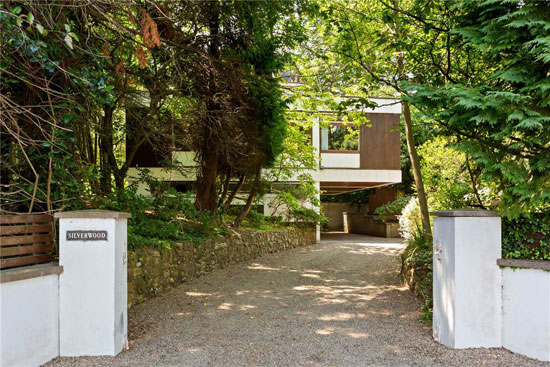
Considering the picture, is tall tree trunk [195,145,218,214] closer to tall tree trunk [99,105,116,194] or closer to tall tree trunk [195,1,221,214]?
tall tree trunk [195,1,221,214]

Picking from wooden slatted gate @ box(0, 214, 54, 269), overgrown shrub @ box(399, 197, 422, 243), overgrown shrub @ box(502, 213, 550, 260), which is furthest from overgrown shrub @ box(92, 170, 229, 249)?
overgrown shrub @ box(502, 213, 550, 260)

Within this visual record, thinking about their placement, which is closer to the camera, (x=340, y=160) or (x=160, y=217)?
(x=160, y=217)

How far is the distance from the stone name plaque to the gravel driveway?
129cm

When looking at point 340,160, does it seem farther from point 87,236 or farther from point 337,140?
point 87,236

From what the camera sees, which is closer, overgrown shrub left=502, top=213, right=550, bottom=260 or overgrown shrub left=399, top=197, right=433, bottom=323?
overgrown shrub left=502, top=213, right=550, bottom=260

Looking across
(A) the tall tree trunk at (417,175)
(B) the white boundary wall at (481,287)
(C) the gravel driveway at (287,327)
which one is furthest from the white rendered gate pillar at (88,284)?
(A) the tall tree trunk at (417,175)

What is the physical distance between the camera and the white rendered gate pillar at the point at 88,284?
4.14 m

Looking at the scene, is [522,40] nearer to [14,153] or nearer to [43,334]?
[43,334]

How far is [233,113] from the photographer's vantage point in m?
9.50

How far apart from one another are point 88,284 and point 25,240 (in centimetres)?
86

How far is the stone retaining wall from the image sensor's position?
639cm

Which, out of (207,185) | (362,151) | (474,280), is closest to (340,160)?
(362,151)

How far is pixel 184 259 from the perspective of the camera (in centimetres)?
812

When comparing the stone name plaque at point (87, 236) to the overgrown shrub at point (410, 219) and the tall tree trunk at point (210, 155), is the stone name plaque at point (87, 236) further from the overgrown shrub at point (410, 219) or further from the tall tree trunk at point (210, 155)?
the overgrown shrub at point (410, 219)
